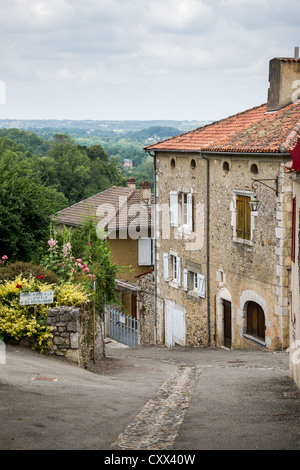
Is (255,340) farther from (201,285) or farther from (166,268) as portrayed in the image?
(166,268)

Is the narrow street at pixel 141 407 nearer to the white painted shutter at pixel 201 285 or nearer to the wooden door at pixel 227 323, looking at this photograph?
the wooden door at pixel 227 323

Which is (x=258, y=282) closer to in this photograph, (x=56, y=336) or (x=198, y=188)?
(x=198, y=188)

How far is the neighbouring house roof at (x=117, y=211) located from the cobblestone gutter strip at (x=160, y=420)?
1815cm

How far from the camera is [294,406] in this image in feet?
28.4

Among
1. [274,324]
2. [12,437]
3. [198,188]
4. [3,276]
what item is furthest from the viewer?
[198,188]

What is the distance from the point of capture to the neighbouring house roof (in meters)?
30.9

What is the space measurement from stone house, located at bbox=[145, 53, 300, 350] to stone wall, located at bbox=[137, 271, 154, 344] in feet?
1.77

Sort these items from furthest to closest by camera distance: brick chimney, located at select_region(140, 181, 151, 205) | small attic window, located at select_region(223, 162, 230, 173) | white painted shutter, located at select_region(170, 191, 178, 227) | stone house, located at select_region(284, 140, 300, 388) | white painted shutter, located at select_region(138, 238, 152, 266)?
brick chimney, located at select_region(140, 181, 151, 205), white painted shutter, located at select_region(138, 238, 152, 266), white painted shutter, located at select_region(170, 191, 178, 227), small attic window, located at select_region(223, 162, 230, 173), stone house, located at select_region(284, 140, 300, 388)

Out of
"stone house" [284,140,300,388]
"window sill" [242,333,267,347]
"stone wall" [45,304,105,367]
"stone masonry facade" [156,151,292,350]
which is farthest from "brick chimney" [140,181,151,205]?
"stone house" [284,140,300,388]

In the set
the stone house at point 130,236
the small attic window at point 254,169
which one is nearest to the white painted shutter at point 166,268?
the stone house at point 130,236

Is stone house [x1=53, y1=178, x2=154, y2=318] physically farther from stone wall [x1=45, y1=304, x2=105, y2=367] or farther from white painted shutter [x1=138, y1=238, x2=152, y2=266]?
stone wall [x1=45, y1=304, x2=105, y2=367]

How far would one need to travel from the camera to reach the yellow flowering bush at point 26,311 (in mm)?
11469
